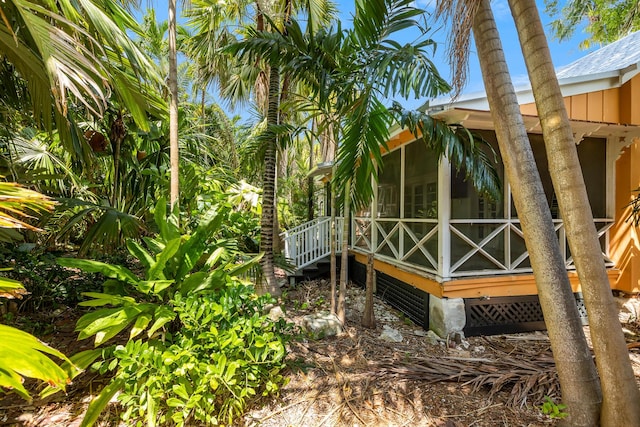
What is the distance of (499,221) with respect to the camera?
4.63m

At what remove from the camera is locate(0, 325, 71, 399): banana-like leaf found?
3.34 feet

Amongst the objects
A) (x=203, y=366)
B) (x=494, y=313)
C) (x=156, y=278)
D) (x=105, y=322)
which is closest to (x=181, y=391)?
(x=203, y=366)

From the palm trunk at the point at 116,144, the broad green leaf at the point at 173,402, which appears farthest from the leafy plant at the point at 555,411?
the palm trunk at the point at 116,144

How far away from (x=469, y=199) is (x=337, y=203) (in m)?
2.19

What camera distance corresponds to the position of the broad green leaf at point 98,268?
7.78 ft

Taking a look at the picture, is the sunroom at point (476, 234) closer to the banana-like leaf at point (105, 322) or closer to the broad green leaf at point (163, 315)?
the broad green leaf at point (163, 315)

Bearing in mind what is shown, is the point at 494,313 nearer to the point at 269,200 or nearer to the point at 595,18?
the point at 269,200

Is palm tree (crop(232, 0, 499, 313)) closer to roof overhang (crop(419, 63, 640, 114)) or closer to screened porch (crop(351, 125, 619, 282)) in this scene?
roof overhang (crop(419, 63, 640, 114))

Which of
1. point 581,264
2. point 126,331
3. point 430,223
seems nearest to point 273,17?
point 430,223

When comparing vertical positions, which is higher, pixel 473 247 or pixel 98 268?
pixel 98 268

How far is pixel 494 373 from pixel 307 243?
5.00 m

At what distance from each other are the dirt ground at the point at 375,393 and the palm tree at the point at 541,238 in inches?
16.0

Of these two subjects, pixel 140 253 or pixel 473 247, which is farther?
pixel 473 247

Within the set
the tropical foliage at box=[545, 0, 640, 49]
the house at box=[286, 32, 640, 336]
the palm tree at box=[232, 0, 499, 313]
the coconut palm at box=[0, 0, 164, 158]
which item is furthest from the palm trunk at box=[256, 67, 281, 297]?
the tropical foliage at box=[545, 0, 640, 49]
